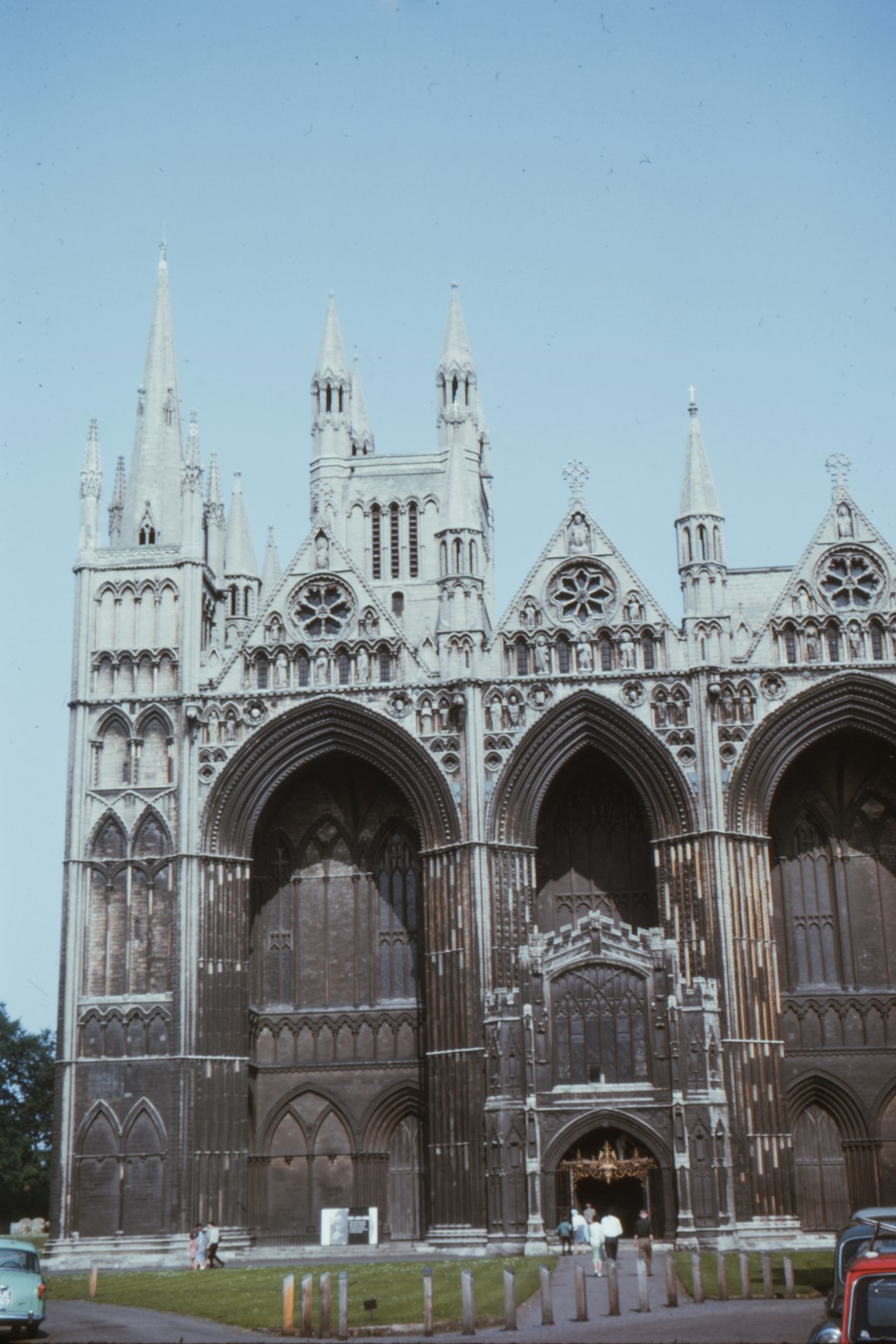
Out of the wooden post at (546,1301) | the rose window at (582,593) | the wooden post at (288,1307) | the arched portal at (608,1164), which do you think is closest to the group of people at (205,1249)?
the arched portal at (608,1164)

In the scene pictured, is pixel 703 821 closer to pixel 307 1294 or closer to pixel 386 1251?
pixel 386 1251

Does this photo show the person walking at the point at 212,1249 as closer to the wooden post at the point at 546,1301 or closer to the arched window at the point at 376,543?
the wooden post at the point at 546,1301

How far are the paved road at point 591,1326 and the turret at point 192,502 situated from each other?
24.6 metres

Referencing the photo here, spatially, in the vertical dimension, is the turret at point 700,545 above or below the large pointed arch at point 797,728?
above

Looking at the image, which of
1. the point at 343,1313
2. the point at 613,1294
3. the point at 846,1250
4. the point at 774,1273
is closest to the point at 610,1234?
the point at 774,1273

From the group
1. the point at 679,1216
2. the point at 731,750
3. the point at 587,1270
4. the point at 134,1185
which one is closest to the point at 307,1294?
the point at 587,1270

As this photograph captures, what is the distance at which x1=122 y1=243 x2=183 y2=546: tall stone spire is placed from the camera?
54.2 metres

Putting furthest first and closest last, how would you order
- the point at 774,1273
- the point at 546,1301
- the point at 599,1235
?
1. the point at 599,1235
2. the point at 774,1273
3. the point at 546,1301

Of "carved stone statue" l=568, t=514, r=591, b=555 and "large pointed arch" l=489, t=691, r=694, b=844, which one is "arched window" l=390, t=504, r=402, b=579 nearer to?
"carved stone statue" l=568, t=514, r=591, b=555

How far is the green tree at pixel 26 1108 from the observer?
81.6 metres

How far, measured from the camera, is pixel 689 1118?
4438 centimetres

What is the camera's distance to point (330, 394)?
2677 inches

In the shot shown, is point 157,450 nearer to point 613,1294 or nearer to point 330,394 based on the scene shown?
point 330,394

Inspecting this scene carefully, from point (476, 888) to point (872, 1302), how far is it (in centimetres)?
3110
